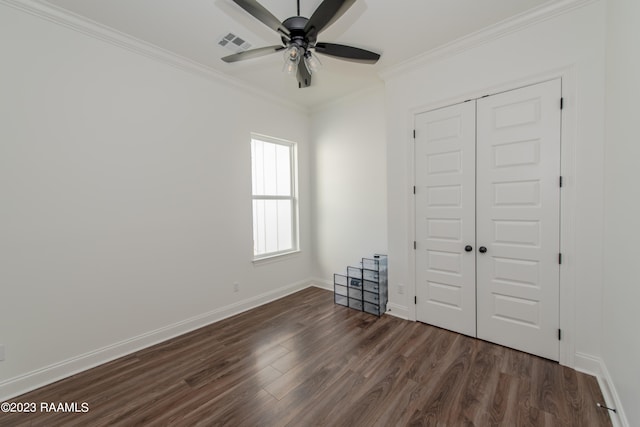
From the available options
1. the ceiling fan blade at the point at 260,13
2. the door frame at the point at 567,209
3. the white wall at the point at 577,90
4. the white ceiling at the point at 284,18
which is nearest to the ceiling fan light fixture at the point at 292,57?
the ceiling fan blade at the point at 260,13

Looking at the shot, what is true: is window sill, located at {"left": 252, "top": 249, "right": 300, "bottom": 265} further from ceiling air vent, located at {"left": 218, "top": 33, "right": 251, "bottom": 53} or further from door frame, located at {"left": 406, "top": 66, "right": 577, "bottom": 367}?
door frame, located at {"left": 406, "top": 66, "right": 577, "bottom": 367}

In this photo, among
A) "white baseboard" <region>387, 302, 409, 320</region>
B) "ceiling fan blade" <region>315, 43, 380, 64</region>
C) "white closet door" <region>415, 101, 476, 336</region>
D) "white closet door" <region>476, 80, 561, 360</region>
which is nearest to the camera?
"ceiling fan blade" <region>315, 43, 380, 64</region>

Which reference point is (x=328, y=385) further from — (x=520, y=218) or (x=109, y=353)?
(x=520, y=218)

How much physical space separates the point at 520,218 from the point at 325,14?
2.32 metres

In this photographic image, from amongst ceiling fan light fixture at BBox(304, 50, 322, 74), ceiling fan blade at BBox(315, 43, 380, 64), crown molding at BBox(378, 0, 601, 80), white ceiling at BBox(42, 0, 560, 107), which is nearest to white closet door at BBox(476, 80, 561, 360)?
crown molding at BBox(378, 0, 601, 80)

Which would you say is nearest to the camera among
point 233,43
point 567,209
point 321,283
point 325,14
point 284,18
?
point 325,14

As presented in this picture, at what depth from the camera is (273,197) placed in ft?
13.2

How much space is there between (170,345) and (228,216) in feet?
4.96

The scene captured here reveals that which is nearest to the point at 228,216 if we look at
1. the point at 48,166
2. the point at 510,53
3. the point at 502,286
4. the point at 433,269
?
the point at 48,166

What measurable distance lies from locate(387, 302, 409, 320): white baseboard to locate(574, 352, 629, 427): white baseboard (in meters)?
1.46

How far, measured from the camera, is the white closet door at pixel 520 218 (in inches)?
88.8

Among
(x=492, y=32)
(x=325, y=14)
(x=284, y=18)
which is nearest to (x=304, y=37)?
(x=325, y=14)

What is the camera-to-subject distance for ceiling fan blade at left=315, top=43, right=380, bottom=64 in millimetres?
2010

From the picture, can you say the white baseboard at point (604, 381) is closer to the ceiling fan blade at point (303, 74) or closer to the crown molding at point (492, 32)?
the crown molding at point (492, 32)
